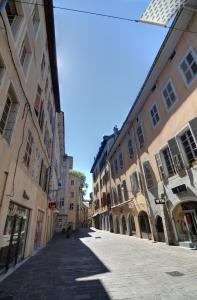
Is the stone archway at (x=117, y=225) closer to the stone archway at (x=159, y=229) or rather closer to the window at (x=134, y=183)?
the window at (x=134, y=183)

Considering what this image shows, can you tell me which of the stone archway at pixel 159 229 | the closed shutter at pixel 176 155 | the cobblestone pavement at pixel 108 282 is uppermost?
the closed shutter at pixel 176 155

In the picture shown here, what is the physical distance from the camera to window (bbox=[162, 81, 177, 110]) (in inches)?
435

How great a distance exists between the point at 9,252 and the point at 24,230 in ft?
7.85

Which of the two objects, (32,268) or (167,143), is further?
(167,143)

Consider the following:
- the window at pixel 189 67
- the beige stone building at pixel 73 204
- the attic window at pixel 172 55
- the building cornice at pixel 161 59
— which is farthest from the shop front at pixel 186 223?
the beige stone building at pixel 73 204

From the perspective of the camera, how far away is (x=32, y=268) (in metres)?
6.75

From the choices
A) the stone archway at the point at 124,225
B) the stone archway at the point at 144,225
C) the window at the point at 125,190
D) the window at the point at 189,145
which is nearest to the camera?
the window at the point at 189,145

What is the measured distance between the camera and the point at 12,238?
6.74 metres

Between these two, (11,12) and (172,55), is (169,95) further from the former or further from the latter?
(11,12)

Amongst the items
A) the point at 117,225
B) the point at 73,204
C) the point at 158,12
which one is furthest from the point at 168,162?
the point at 73,204

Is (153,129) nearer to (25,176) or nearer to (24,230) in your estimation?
(25,176)

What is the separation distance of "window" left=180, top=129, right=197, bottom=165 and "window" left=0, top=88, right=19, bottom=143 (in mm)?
8885

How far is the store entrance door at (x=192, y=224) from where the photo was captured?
9495 mm

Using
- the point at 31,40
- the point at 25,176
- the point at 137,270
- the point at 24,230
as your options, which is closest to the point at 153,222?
the point at 137,270
